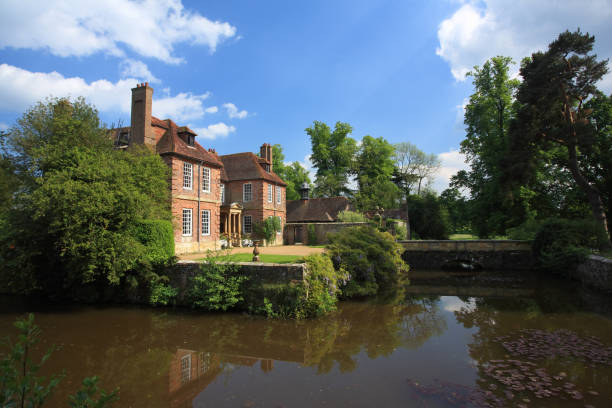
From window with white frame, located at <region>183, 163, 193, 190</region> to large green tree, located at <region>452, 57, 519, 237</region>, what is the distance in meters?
22.9

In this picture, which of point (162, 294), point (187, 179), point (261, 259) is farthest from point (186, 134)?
point (162, 294)

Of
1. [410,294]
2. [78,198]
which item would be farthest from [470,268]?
[78,198]

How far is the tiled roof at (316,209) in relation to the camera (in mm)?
31656

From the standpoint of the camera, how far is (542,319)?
10242 millimetres

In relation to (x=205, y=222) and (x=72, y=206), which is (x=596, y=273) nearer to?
(x=205, y=222)

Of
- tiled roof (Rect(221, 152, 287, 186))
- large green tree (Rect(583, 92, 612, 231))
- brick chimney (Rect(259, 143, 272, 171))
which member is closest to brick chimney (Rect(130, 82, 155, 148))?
tiled roof (Rect(221, 152, 287, 186))

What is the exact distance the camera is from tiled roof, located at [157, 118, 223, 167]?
1836cm

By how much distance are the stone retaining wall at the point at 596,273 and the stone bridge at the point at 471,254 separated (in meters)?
5.04

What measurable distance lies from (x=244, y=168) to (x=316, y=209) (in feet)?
30.2

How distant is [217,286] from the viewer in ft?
36.4

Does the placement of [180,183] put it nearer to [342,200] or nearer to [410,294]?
[410,294]

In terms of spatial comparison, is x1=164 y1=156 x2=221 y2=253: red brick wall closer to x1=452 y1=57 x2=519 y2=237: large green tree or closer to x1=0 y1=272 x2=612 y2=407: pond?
x1=0 y1=272 x2=612 y2=407: pond

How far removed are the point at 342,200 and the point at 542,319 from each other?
77.5 ft

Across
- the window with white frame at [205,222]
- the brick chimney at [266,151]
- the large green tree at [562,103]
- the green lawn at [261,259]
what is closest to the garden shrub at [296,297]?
the green lawn at [261,259]
